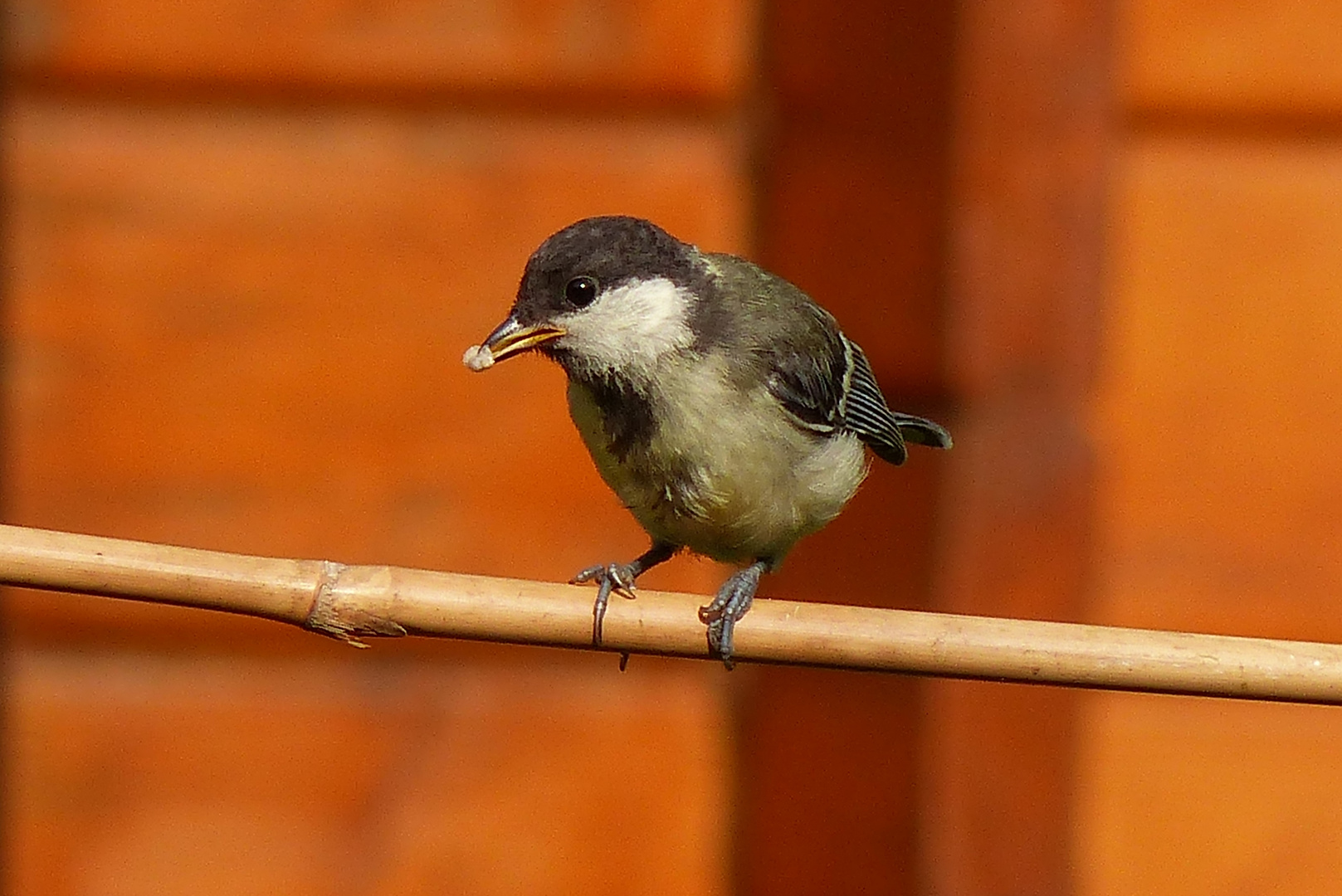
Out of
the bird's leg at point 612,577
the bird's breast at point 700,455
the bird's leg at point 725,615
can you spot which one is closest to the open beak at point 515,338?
the bird's breast at point 700,455

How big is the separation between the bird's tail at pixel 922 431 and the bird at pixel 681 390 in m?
0.23

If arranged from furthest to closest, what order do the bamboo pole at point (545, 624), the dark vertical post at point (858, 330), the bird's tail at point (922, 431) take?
the dark vertical post at point (858, 330)
the bird's tail at point (922, 431)
the bamboo pole at point (545, 624)

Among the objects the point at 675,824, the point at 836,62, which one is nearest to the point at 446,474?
the point at 675,824

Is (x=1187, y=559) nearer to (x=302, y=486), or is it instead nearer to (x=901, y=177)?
(x=901, y=177)

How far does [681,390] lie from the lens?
2287mm

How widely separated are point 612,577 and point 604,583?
0.09m

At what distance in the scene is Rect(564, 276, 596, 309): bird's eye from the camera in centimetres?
226

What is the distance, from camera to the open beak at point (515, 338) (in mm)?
2213

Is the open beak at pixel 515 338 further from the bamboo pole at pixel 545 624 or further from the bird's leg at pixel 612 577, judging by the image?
the bamboo pole at pixel 545 624

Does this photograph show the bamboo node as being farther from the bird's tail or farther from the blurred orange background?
the blurred orange background

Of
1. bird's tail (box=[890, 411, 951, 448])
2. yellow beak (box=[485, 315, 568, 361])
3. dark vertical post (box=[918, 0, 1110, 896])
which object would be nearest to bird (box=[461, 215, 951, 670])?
yellow beak (box=[485, 315, 568, 361])

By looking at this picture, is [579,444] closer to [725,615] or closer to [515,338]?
[515,338]

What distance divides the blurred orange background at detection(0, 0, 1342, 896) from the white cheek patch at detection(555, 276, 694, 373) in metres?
Result: 0.75

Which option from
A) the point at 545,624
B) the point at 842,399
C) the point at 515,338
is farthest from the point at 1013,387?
the point at 545,624
